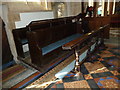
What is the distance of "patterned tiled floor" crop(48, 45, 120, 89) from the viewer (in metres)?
1.53

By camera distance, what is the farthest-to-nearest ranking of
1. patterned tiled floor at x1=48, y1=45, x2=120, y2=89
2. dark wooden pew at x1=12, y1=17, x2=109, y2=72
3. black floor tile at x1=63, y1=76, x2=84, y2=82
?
1. dark wooden pew at x1=12, y1=17, x2=109, y2=72
2. black floor tile at x1=63, y1=76, x2=84, y2=82
3. patterned tiled floor at x1=48, y1=45, x2=120, y2=89

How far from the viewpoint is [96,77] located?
1.70 metres

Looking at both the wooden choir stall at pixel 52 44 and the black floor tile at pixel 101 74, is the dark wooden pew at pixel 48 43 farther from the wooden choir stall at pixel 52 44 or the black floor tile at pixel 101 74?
the black floor tile at pixel 101 74

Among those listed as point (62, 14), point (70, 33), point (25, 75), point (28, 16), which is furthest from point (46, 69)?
point (62, 14)

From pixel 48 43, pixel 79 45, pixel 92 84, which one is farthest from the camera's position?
pixel 48 43

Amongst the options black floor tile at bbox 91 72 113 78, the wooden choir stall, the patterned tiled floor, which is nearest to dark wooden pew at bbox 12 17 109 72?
the wooden choir stall

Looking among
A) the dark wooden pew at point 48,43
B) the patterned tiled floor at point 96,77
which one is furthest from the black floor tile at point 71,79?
the dark wooden pew at point 48,43

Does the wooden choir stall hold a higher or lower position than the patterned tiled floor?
higher

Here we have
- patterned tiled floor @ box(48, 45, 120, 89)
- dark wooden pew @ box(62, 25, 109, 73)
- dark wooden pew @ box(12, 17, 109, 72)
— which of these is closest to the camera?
dark wooden pew @ box(62, 25, 109, 73)

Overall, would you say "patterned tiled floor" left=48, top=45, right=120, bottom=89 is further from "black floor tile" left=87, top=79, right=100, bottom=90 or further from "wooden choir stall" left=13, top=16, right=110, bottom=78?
"wooden choir stall" left=13, top=16, right=110, bottom=78

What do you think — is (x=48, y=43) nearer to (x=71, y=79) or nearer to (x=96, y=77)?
(x=71, y=79)

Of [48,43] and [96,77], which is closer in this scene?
[96,77]

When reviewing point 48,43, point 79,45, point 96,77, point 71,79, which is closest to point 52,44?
point 48,43

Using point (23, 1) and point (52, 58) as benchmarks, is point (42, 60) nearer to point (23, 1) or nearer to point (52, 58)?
point (52, 58)
